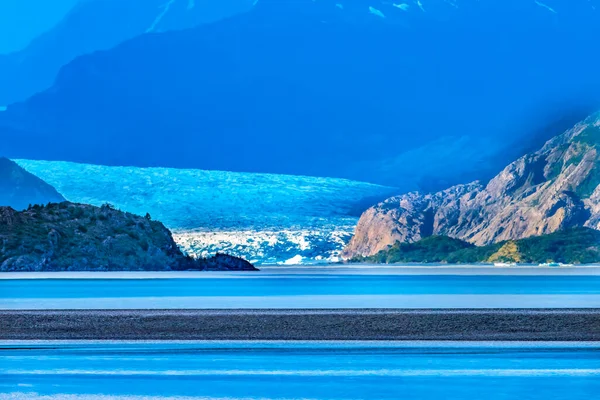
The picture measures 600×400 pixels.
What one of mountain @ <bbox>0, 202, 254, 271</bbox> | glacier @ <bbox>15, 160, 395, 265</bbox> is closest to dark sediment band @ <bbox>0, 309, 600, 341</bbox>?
mountain @ <bbox>0, 202, 254, 271</bbox>

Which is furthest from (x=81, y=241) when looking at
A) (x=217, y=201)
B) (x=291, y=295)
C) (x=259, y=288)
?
(x=291, y=295)

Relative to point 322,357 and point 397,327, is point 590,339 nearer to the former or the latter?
point 397,327

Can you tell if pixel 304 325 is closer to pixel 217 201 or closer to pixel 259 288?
pixel 259 288

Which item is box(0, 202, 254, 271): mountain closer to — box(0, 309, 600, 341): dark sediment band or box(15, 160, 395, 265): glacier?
box(15, 160, 395, 265): glacier

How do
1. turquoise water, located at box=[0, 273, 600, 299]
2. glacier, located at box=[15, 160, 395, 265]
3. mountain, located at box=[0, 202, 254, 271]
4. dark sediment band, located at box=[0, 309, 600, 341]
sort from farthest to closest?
glacier, located at box=[15, 160, 395, 265]
mountain, located at box=[0, 202, 254, 271]
turquoise water, located at box=[0, 273, 600, 299]
dark sediment band, located at box=[0, 309, 600, 341]

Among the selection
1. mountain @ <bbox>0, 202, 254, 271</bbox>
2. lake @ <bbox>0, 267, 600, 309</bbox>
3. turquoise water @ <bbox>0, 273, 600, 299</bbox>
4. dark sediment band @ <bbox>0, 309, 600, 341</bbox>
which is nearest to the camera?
dark sediment band @ <bbox>0, 309, 600, 341</bbox>

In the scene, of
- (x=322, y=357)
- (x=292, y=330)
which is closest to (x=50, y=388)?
(x=322, y=357)

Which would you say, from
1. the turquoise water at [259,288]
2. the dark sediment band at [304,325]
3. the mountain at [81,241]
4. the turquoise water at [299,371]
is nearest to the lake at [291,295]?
the turquoise water at [259,288]
